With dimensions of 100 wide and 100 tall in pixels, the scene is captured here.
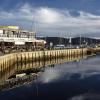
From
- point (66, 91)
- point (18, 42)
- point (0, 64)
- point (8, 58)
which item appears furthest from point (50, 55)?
point (66, 91)

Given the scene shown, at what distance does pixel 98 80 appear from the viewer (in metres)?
65.0

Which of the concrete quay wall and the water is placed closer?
the water

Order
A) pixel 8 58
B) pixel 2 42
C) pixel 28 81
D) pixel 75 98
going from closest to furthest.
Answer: pixel 75 98, pixel 28 81, pixel 8 58, pixel 2 42

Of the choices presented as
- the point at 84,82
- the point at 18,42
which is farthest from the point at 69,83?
the point at 18,42

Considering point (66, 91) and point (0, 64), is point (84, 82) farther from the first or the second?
point (0, 64)

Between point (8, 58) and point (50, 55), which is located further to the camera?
point (50, 55)

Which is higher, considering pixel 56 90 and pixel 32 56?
pixel 32 56

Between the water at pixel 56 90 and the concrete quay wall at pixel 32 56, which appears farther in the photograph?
the concrete quay wall at pixel 32 56

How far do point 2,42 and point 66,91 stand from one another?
7150 centimetres

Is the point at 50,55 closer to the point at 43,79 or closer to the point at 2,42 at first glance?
the point at 2,42

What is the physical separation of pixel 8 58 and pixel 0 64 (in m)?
13.5

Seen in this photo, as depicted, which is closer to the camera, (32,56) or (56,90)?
(56,90)

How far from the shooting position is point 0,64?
214 ft

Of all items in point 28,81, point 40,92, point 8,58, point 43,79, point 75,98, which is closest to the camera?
point 75,98
